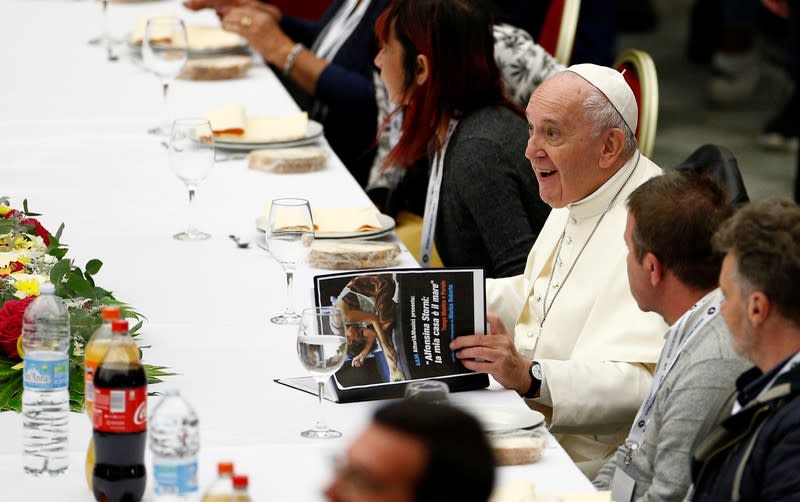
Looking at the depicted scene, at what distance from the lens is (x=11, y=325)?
80.0 inches

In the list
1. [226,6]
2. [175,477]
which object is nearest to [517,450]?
[175,477]

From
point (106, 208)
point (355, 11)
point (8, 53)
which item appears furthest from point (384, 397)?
point (8, 53)

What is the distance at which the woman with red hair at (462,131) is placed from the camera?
A: 10.1ft

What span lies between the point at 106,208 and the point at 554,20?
1687 mm

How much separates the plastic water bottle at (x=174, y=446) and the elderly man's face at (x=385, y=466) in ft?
1.86

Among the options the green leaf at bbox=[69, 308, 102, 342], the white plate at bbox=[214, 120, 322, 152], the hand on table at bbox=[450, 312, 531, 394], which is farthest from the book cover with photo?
the white plate at bbox=[214, 120, 322, 152]

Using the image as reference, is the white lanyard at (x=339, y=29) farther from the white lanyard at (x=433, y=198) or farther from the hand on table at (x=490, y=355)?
the hand on table at (x=490, y=355)

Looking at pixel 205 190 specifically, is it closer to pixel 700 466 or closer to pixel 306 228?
pixel 306 228

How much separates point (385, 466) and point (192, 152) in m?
2.00

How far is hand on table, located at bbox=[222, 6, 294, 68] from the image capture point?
15.6 ft

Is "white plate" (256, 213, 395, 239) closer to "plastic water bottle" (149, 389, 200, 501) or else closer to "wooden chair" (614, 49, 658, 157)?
"wooden chair" (614, 49, 658, 157)

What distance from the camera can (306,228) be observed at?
2.47 meters

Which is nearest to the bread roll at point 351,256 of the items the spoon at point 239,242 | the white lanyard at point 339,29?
the spoon at point 239,242

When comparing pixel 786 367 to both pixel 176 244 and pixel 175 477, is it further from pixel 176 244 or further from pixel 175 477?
pixel 176 244
